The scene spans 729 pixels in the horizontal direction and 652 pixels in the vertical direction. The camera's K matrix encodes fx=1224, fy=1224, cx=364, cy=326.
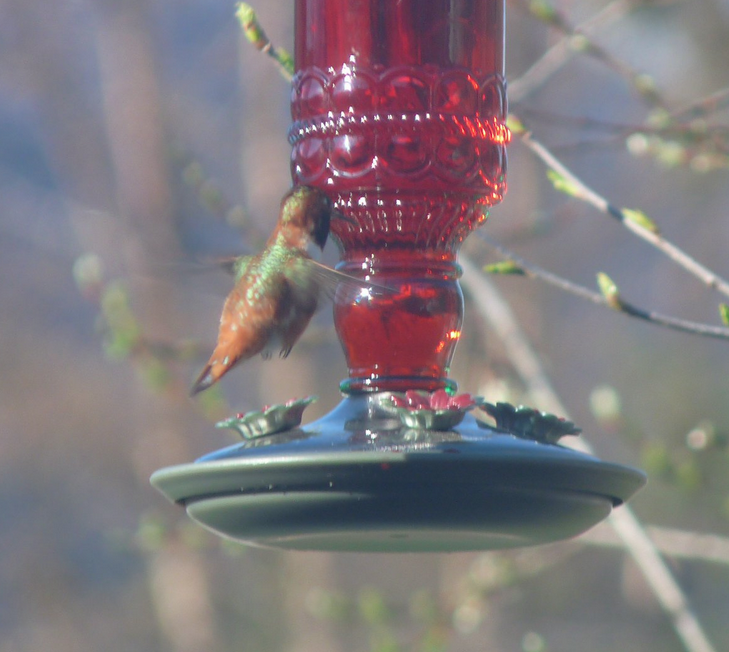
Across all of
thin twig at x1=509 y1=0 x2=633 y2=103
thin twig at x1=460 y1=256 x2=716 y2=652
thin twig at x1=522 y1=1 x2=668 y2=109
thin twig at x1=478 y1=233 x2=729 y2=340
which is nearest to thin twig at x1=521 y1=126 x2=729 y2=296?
thin twig at x1=478 y1=233 x2=729 y2=340

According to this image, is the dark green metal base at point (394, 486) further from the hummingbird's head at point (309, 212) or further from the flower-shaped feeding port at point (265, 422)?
the hummingbird's head at point (309, 212)

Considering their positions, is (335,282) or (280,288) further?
(280,288)

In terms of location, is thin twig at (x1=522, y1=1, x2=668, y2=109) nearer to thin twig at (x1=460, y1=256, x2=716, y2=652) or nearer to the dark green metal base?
thin twig at (x1=460, y1=256, x2=716, y2=652)

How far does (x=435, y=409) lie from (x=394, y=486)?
0.18 meters

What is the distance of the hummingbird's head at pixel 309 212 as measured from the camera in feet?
6.84

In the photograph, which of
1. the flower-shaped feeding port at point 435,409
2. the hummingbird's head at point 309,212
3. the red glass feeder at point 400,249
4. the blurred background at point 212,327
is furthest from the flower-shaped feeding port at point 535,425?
the blurred background at point 212,327

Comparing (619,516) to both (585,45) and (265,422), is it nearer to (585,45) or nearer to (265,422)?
(585,45)

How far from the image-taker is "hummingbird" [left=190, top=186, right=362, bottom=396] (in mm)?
2092

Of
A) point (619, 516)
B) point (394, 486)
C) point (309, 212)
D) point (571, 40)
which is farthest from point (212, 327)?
point (394, 486)

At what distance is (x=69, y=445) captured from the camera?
1234 cm

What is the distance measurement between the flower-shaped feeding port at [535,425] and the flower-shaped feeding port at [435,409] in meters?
0.12

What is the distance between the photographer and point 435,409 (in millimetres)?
1875

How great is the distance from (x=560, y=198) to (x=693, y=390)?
2295mm

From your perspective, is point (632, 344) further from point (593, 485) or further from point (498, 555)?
point (593, 485)
